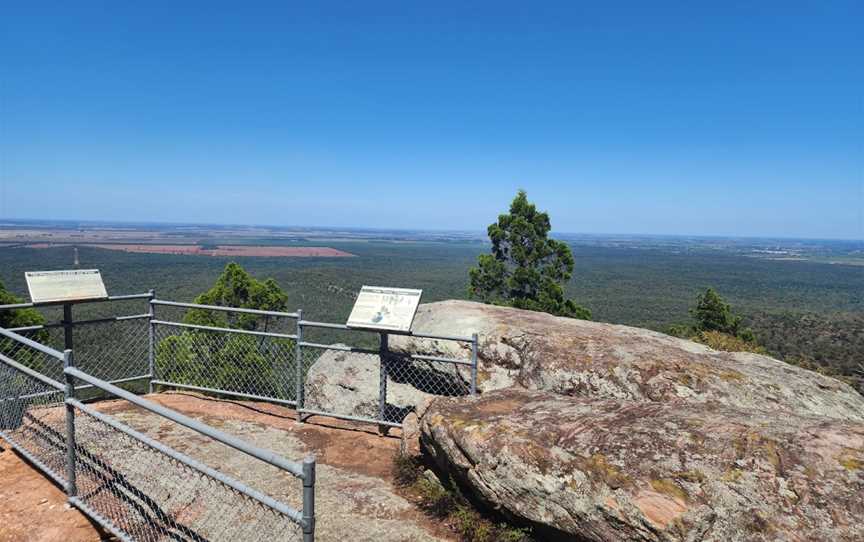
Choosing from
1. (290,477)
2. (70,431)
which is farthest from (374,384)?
(70,431)

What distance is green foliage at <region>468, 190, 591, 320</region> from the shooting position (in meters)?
19.6

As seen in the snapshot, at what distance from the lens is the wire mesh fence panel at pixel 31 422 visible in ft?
18.0

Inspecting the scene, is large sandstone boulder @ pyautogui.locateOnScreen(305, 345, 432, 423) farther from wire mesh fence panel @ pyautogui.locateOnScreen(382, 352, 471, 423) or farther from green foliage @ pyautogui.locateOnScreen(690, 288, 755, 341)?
green foliage @ pyautogui.locateOnScreen(690, 288, 755, 341)

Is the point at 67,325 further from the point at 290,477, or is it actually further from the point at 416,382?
the point at 416,382

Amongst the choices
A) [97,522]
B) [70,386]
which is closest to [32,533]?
[97,522]

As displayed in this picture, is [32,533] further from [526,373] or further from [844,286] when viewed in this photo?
[844,286]

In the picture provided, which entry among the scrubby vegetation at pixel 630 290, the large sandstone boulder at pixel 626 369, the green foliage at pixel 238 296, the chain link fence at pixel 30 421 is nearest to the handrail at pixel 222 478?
the chain link fence at pixel 30 421

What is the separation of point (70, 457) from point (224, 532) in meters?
1.62

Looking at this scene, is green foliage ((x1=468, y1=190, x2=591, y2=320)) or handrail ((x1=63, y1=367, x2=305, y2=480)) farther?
green foliage ((x1=468, y1=190, x2=591, y2=320))

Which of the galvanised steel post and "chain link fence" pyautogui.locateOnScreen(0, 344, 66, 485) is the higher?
the galvanised steel post

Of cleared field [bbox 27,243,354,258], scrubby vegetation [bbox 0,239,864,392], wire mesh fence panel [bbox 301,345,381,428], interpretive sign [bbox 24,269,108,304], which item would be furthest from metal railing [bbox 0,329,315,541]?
cleared field [bbox 27,243,354,258]

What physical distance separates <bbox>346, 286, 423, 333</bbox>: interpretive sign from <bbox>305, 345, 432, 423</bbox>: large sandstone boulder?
153 centimetres

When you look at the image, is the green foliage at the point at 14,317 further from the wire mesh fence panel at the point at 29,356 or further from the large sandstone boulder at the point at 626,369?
the large sandstone boulder at the point at 626,369

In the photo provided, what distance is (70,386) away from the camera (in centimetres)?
471
